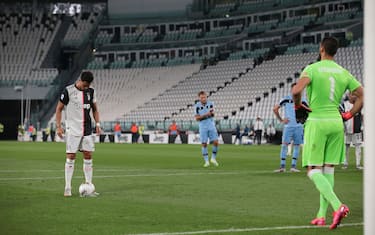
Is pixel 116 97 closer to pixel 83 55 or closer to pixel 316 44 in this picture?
pixel 83 55

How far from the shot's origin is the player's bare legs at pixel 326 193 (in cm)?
988

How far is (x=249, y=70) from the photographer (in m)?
70.9

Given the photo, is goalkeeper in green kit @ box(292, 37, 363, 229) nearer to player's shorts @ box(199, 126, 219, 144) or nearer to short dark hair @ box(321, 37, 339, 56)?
short dark hair @ box(321, 37, 339, 56)

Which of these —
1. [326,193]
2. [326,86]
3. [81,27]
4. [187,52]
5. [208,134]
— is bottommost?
[326,193]

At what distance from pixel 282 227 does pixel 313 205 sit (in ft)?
9.59

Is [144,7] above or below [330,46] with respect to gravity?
above

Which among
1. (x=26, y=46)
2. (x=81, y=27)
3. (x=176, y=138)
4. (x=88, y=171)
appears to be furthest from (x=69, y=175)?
(x=81, y=27)

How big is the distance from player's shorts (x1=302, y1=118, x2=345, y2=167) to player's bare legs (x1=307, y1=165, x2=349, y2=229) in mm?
115

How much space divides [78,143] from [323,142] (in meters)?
5.90

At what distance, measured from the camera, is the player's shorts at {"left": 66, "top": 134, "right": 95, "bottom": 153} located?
1506 centimetres

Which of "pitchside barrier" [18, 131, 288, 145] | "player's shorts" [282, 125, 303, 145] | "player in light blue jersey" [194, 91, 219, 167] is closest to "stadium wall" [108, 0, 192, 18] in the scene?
"pitchside barrier" [18, 131, 288, 145]
